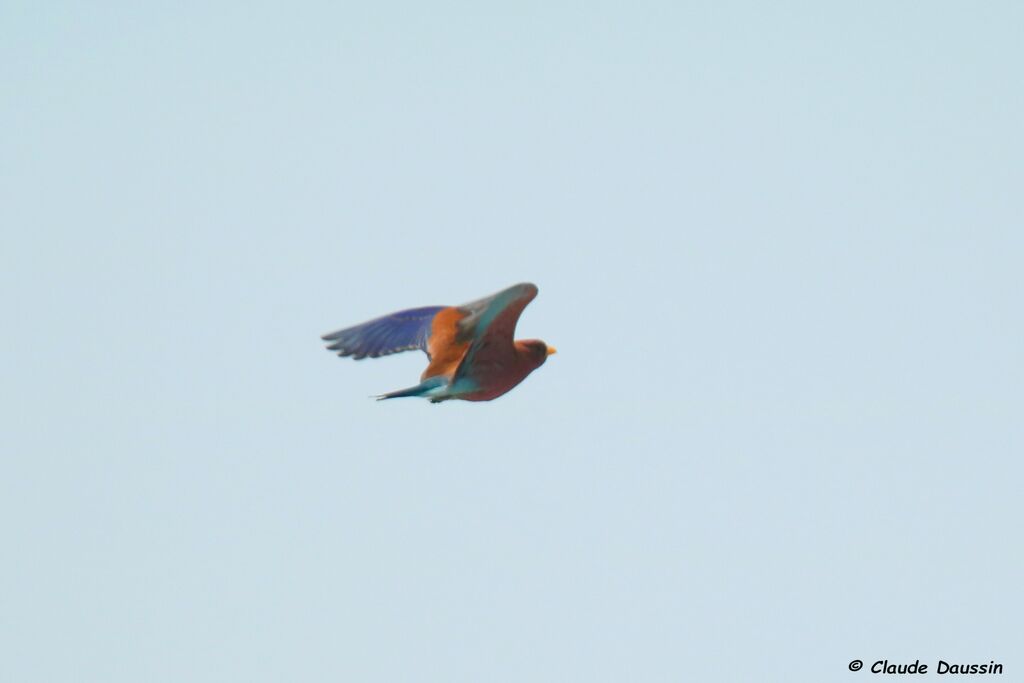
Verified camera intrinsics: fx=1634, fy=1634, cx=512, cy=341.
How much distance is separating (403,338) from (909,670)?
23.9 feet

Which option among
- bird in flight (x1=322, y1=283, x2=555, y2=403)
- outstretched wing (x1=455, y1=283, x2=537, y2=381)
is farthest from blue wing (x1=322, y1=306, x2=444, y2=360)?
outstretched wing (x1=455, y1=283, x2=537, y2=381)

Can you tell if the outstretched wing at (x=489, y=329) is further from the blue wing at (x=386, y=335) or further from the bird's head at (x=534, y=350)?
the blue wing at (x=386, y=335)

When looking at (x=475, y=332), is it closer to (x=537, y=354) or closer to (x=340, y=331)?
(x=537, y=354)

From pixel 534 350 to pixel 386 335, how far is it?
2.37 metres

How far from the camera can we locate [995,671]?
1894 centimetres

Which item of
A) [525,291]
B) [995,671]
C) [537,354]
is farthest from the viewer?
[995,671]

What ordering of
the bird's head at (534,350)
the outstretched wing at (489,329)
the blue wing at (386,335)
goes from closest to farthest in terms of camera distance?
the outstretched wing at (489,329)
the bird's head at (534,350)
the blue wing at (386,335)

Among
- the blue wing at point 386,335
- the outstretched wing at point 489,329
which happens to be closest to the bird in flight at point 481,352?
the outstretched wing at point 489,329

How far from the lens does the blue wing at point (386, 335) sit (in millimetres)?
16656

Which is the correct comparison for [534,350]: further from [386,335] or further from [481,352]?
[386,335]

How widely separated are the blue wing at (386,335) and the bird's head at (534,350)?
191 cm

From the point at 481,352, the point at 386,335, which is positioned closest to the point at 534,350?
the point at 481,352

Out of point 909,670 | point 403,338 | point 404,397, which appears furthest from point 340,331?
point 909,670

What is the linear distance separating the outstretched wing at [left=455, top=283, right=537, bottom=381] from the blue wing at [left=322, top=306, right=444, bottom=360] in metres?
1.81
